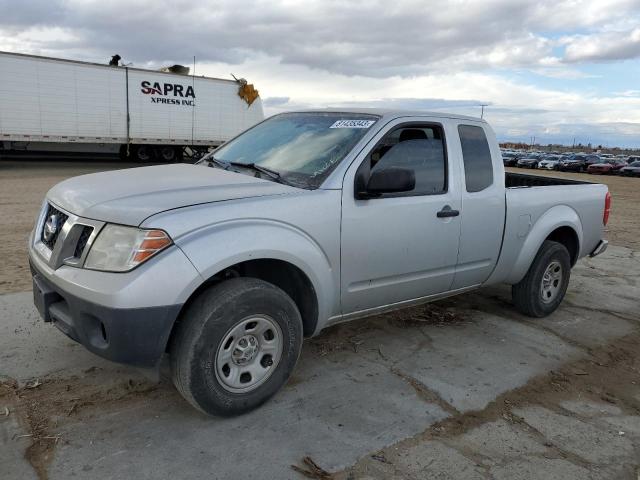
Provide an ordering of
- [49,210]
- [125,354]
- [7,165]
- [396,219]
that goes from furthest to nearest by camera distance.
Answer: [7,165] < [396,219] < [49,210] < [125,354]

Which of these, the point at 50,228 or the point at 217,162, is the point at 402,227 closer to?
the point at 217,162

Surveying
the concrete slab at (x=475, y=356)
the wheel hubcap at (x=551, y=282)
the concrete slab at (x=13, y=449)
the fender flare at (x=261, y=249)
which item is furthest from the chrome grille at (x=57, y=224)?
the wheel hubcap at (x=551, y=282)

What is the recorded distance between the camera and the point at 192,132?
21828mm

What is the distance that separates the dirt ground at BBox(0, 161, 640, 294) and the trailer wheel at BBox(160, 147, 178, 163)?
1.65 metres

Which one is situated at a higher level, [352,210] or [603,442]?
[352,210]

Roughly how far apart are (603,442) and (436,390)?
3.30 feet

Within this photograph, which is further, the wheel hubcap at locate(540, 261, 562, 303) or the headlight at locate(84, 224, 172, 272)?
the wheel hubcap at locate(540, 261, 562, 303)

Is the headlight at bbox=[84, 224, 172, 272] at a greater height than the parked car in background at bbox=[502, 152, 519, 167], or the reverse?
the parked car in background at bbox=[502, 152, 519, 167]

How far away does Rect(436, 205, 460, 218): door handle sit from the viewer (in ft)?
13.0

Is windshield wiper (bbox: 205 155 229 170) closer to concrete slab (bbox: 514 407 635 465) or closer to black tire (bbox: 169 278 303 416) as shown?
black tire (bbox: 169 278 303 416)

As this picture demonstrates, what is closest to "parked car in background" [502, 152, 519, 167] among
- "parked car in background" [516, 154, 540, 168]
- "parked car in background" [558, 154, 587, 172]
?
"parked car in background" [516, 154, 540, 168]

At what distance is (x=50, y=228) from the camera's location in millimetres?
3254

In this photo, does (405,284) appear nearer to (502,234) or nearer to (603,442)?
(502,234)

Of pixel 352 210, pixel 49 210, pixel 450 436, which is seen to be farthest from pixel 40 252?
Result: pixel 450 436
